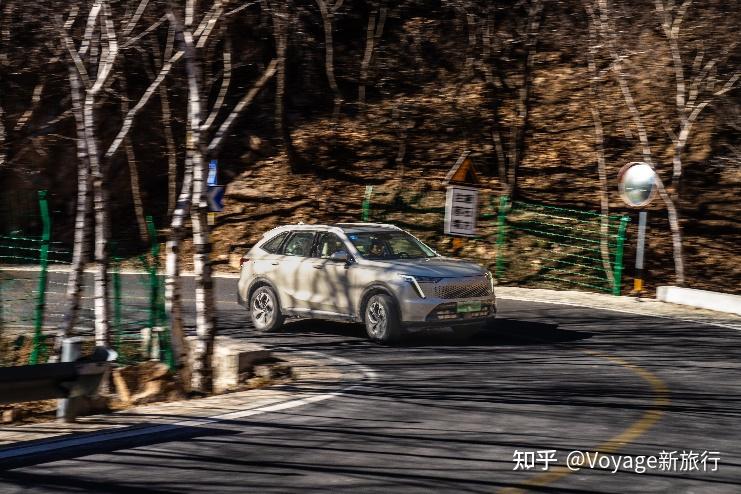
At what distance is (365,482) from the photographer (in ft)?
25.2

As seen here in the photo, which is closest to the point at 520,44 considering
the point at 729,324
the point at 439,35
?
the point at 439,35

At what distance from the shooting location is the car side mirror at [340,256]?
17.0 metres

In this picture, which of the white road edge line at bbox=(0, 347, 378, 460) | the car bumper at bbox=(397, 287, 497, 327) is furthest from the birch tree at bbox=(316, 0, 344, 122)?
the white road edge line at bbox=(0, 347, 378, 460)

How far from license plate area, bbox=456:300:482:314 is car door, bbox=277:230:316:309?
2.42 meters

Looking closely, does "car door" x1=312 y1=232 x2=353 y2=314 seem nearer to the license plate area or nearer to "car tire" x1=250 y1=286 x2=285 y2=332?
"car tire" x1=250 y1=286 x2=285 y2=332

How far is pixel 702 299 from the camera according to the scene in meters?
22.0

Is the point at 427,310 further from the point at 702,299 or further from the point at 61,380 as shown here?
the point at 702,299

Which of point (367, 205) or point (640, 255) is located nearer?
point (640, 255)

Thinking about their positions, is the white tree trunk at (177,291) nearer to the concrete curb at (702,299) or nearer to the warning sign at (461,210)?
the warning sign at (461,210)

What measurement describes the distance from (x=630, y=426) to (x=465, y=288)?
6.58 meters

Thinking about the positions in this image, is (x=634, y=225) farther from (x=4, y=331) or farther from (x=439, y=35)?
(x=4, y=331)

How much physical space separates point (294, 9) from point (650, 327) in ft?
70.8

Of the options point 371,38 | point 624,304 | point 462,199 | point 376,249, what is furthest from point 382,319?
point 371,38

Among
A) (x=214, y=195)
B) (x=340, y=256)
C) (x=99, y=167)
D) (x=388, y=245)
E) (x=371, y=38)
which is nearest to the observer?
(x=99, y=167)
